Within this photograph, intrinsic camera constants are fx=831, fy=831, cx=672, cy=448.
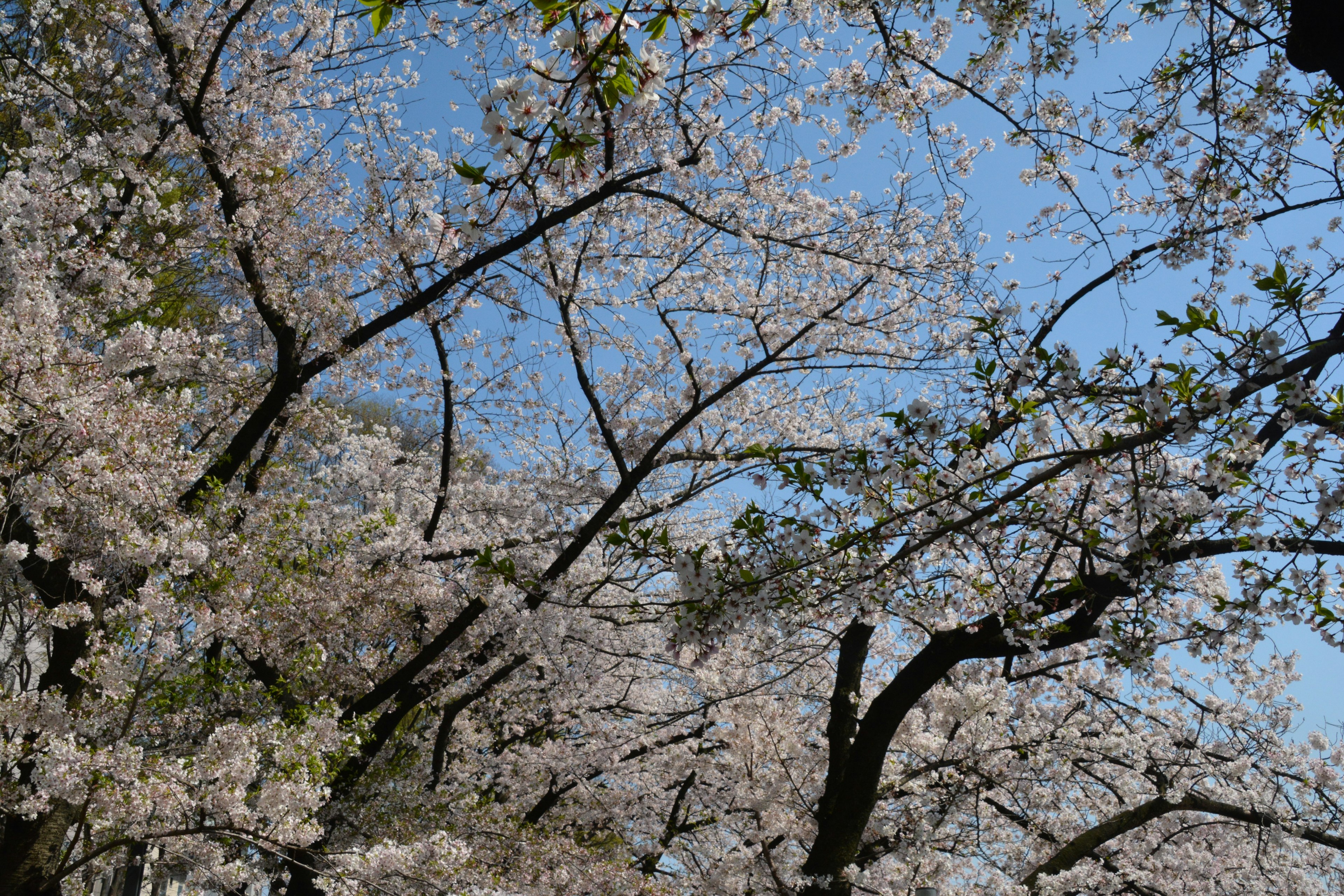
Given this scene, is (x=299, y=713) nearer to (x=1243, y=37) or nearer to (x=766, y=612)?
(x=766, y=612)

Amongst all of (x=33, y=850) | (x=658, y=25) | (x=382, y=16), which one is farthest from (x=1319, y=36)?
(x=33, y=850)

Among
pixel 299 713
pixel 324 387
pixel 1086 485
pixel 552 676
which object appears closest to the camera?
pixel 1086 485

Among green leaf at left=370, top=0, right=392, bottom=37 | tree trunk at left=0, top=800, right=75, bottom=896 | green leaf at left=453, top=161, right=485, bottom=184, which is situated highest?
green leaf at left=370, top=0, right=392, bottom=37

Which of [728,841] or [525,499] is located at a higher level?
[525,499]

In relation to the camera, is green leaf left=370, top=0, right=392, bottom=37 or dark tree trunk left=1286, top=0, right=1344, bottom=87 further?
dark tree trunk left=1286, top=0, right=1344, bottom=87

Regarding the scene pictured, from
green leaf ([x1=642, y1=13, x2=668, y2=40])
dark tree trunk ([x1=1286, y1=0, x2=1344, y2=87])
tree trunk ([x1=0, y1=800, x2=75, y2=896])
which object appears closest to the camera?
green leaf ([x1=642, y1=13, x2=668, y2=40])

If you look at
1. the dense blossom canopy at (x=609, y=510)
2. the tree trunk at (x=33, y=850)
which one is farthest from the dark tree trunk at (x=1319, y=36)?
the tree trunk at (x=33, y=850)

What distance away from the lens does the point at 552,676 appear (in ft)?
32.0

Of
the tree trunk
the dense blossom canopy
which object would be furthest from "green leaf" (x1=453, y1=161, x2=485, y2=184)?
the tree trunk

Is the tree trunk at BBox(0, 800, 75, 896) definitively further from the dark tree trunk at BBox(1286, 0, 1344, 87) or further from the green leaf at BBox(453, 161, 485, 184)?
the dark tree trunk at BBox(1286, 0, 1344, 87)

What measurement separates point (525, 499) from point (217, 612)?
4199 millimetres

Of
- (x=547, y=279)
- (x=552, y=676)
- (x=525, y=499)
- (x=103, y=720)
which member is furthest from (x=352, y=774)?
(x=547, y=279)

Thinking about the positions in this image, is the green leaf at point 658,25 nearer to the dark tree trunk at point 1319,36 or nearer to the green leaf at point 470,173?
the green leaf at point 470,173

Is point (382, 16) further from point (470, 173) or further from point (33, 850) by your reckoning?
point (33, 850)
